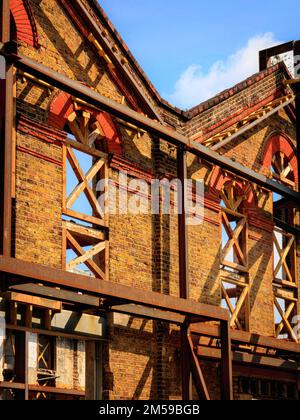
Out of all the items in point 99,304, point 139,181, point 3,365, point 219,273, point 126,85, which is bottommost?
point 3,365

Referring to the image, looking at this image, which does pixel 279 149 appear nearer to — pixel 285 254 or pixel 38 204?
pixel 285 254

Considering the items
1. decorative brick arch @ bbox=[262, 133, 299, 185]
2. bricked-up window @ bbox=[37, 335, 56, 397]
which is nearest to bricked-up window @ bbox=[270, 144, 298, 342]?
decorative brick arch @ bbox=[262, 133, 299, 185]

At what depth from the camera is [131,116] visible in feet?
51.4

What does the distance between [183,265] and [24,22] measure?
187 inches

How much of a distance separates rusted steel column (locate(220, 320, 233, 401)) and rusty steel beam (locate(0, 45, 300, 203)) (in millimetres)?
3131

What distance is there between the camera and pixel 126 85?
17.7 meters

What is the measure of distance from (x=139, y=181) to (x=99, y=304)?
139 inches

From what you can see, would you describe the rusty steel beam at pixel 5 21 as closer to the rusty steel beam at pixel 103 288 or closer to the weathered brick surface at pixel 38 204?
the weathered brick surface at pixel 38 204

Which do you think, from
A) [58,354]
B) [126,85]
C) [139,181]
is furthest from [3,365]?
[126,85]

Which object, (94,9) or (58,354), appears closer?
(58,354)

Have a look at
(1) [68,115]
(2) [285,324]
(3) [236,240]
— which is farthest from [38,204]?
(2) [285,324]

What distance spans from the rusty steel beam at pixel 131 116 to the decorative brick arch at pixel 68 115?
939 millimetres

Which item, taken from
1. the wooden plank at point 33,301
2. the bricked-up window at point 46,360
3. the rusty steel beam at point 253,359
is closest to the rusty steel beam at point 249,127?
the rusty steel beam at point 253,359
